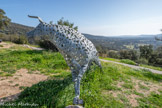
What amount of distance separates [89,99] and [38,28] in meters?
3.54

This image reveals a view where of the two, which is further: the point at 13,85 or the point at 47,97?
the point at 13,85

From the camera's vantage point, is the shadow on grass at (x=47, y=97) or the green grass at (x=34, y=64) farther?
the green grass at (x=34, y=64)

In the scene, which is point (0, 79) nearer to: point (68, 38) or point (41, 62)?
point (41, 62)

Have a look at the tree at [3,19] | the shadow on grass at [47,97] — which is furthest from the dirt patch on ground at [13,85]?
the tree at [3,19]

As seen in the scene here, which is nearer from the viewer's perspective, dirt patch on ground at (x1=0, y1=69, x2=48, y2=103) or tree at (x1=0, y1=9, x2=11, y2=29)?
dirt patch on ground at (x1=0, y1=69, x2=48, y2=103)

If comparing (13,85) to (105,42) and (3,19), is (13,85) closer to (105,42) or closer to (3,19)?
(3,19)

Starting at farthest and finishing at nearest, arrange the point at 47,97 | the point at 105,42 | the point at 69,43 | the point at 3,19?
the point at 105,42, the point at 3,19, the point at 47,97, the point at 69,43

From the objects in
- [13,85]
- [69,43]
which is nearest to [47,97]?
[69,43]

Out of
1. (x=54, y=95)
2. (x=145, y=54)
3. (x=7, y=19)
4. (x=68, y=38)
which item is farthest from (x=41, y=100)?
(x=145, y=54)

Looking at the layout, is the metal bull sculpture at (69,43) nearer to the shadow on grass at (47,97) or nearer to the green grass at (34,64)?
the shadow on grass at (47,97)

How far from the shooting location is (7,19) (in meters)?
20.5

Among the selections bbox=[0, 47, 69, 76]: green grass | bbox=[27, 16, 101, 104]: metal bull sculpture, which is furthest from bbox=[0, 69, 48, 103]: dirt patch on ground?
bbox=[27, 16, 101, 104]: metal bull sculpture

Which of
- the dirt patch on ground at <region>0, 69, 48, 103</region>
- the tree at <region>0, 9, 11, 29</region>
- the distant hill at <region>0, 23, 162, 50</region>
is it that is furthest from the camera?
the distant hill at <region>0, 23, 162, 50</region>

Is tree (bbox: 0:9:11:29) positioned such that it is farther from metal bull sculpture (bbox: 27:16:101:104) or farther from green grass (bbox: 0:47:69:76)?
metal bull sculpture (bbox: 27:16:101:104)
